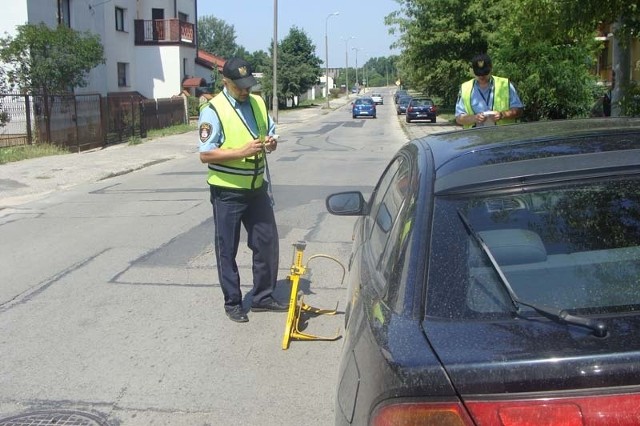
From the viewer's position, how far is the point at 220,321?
5301mm

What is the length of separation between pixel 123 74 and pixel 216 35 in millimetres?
101610

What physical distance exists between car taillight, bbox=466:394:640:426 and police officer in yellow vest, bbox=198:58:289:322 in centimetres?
349

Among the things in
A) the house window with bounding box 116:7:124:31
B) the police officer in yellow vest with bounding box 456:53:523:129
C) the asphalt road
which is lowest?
the asphalt road

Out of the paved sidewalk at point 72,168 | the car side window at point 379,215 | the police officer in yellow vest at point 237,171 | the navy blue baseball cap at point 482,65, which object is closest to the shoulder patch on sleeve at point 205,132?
the police officer in yellow vest at point 237,171

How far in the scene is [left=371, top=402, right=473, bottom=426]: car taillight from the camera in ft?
5.42

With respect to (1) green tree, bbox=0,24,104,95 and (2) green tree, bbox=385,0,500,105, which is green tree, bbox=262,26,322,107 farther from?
(1) green tree, bbox=0,24,104,95

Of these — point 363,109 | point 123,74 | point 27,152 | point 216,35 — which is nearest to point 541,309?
point 27,152

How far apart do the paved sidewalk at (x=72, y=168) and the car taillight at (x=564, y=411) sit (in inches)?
423

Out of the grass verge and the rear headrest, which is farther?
the grass verge

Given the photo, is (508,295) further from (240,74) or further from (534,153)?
(240,74)

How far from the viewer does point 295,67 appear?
65.9 m

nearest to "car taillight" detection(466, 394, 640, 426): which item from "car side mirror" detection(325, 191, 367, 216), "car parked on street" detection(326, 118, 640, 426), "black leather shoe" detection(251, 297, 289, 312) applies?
"car parked on street" detection(326, 118, 640, 426)

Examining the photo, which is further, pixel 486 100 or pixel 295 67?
pixel 295 67

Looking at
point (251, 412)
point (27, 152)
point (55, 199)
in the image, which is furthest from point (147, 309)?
point (27, 152)
